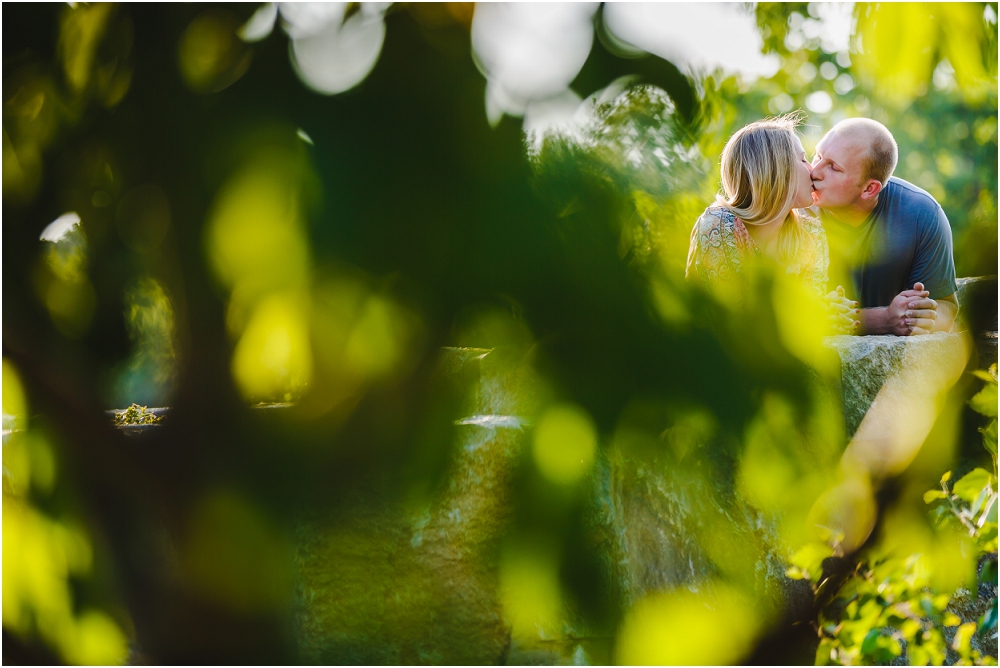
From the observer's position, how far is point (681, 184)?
0.99 metres

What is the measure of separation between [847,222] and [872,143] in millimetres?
253

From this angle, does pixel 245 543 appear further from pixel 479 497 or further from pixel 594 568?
pixel 594 568

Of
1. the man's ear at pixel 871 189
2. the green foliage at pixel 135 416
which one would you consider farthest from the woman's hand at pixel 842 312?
the green foliage at pixel 135 416

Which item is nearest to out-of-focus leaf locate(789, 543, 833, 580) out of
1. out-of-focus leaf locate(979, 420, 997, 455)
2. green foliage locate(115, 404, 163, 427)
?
out-of-focus leaf locate(979, 420, 997, 455)

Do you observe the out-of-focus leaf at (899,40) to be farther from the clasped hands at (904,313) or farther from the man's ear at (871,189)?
the man's ear at (871,189)

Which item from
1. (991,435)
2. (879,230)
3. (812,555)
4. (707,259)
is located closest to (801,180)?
(879,230)

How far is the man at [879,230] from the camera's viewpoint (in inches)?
81.3

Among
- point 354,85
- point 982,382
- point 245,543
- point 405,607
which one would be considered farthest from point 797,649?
point 354,85

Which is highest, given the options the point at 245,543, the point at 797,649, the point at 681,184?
the point at 681,184

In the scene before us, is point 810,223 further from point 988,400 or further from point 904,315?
point 988,400

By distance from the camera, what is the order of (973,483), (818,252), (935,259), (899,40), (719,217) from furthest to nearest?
(935,259)
(818,252)
(719,217)
(973,483)
(899,40)

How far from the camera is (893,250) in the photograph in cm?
216

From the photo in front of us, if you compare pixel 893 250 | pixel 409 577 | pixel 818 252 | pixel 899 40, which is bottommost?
pixel 409 577

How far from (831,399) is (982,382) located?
435 millimetres
